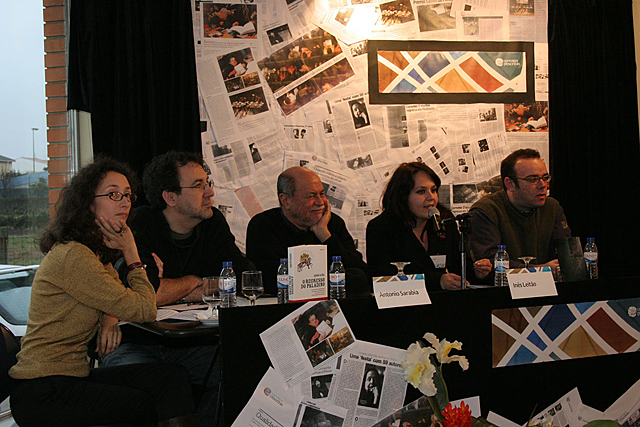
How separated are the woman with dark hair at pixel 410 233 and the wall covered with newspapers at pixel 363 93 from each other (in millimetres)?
758

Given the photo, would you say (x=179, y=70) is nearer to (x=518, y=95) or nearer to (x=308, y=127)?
(x=308, y=127)

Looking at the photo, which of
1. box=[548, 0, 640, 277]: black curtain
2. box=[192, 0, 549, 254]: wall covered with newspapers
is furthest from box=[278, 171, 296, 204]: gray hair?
box=[548, 0, 640, 277]: black curtain

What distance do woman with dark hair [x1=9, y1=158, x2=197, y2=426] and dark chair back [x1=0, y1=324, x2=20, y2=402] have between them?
26 mm

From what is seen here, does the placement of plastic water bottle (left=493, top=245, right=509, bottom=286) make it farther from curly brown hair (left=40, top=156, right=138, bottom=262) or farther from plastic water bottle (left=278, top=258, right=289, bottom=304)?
curly brown hair (left=40, top=156, right=138, bottom=262)

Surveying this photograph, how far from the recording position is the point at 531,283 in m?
1.94

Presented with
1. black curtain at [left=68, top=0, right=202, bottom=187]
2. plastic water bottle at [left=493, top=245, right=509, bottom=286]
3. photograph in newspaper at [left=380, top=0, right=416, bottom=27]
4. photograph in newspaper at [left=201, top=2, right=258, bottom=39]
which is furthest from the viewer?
photograph in newspaper at [left=380, top=0, right=416, bottom=27]

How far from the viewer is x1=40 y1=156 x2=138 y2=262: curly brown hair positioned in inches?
71.1

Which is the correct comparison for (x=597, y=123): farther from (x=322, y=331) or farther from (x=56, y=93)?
(x=56, y=93)

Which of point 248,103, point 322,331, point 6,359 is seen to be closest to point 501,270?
point 322,331

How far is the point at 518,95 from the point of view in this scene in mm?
3799

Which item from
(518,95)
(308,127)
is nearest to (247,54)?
(308,127)

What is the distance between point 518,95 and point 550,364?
2396mm

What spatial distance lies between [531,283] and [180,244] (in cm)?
161

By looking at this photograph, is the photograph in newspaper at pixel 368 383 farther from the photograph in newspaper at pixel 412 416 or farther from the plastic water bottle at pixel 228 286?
the plastic water bottle at pixel 228 286
